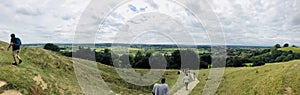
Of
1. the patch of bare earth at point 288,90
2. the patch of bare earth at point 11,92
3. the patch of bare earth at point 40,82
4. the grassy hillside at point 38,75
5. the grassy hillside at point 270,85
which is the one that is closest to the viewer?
the patch of bare earth at point 11,92

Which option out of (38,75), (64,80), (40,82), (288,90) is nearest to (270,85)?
(288,90)

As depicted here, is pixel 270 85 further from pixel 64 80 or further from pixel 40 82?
pixel 40 82

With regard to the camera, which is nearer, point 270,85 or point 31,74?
point 31,74

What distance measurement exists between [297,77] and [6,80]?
22917 mm

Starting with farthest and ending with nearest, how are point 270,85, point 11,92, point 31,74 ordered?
point 270,85 → point 31,74 → point 11,92

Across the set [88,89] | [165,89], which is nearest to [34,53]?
[88,89]

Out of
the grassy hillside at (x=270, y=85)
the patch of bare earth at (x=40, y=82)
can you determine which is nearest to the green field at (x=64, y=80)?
the grassy hillside at (x=270, y=85)

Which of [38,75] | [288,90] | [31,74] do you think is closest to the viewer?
[31,74]

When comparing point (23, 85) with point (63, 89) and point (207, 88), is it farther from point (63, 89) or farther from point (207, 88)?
point (207, 88)

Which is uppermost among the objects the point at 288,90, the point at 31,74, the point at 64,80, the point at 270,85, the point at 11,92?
the point at 31,74

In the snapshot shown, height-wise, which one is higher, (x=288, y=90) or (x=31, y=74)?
(x=31, y=74)

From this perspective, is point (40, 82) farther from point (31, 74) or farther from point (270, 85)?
point (270, 85)

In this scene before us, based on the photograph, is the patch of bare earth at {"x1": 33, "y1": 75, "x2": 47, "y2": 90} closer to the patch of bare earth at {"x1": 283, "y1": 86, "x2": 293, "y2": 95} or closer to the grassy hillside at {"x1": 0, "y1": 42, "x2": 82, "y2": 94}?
the grassy hillside at {"x1": 0, "y1": 42, "x2": 82, "y2": 94}

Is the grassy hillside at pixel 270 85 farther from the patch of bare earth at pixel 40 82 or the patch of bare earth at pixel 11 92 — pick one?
the patch of bare earth at pixel 11 92
